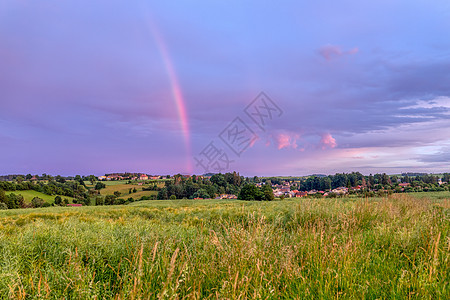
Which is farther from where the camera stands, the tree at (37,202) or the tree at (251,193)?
the tree at (37,202)

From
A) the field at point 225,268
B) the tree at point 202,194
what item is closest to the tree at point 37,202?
the tree at point 202,194

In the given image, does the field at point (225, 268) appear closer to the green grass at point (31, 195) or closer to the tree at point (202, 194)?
the tree at point (202, 194)

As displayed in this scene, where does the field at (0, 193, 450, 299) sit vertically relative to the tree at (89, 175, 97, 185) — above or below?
above

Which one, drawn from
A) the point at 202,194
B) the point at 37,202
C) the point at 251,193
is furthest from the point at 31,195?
the point at 251,193

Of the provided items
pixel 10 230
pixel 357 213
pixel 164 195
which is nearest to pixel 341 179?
pixel 164 195

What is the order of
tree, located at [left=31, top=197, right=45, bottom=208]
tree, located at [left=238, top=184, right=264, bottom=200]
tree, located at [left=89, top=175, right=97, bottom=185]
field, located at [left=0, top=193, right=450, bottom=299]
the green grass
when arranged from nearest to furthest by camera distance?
field, located at [left=0, top=193, right=450, bottom=299] → tree, located at [left=238, top=184, right=264, bottom=200] → tree, located at [left=31, top=197, right=45, bottom=208] → the green grass → tree, located at [left=89, top=175, right=97, bottom=185]

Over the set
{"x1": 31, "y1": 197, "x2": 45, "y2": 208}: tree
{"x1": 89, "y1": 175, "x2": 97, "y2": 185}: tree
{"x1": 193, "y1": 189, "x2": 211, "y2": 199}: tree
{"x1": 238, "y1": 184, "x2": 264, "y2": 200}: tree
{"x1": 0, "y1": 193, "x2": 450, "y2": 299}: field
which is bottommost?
{"x1": 31, "y1": 197, "x2": 45, "y2": 208}: tree

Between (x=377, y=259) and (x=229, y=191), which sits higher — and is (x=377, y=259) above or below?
above

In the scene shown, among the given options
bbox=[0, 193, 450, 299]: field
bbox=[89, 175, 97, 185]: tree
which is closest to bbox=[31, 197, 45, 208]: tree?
bbox=[89, 175, 97, 185]: tree

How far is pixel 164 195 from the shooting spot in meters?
92.1

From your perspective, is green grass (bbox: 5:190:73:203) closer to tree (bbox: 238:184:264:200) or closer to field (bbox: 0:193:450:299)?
tree (bbox: 238:184:264:200)

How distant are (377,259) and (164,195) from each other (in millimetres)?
92291

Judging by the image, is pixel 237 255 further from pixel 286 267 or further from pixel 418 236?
pixel 418 236

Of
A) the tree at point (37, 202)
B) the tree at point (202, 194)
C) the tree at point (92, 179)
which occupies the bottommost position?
the tree at point (37, 202)
